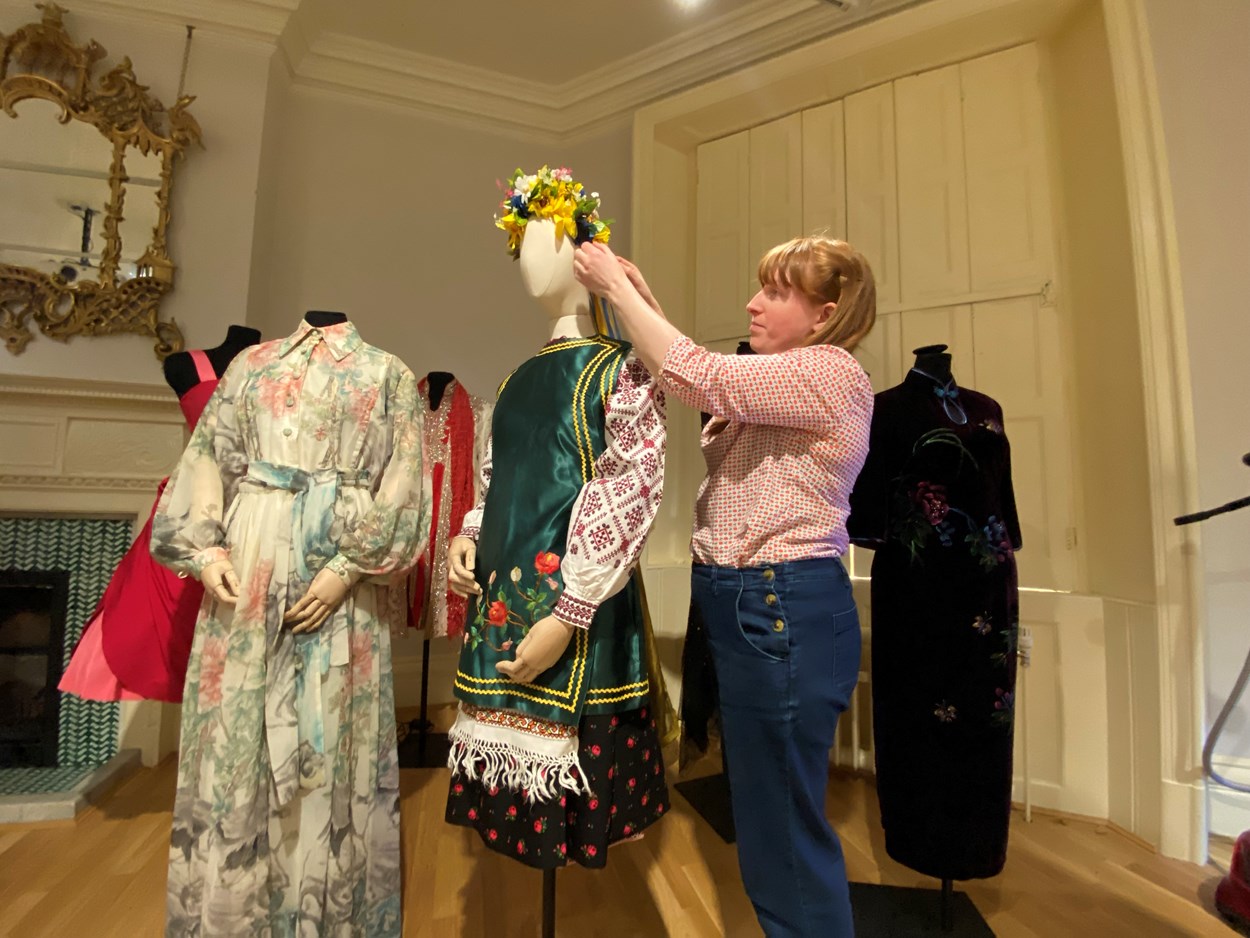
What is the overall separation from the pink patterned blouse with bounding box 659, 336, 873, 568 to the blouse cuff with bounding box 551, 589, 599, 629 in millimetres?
209

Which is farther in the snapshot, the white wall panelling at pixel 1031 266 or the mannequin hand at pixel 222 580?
the white wall panelling at pixel 1031 266

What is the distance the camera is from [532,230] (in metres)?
1.13

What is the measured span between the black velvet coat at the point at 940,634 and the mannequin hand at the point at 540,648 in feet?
2.50

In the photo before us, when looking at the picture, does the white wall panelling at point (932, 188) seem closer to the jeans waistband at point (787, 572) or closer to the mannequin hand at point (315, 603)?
the jeans waistband at point (787, 572)

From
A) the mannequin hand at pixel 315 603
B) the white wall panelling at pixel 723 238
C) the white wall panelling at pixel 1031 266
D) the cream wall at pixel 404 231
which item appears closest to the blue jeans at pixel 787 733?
the mannequin hand at pixel 315 603

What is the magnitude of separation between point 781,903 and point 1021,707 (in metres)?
1.61

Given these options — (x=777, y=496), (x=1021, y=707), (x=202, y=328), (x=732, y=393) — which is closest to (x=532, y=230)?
(x=732, y=393)

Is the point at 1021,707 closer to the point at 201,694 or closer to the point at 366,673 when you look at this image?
the point at 366,673

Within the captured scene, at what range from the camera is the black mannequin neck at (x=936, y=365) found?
1491mm

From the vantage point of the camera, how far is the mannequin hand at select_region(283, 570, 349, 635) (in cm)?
119

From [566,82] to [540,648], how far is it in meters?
3.12

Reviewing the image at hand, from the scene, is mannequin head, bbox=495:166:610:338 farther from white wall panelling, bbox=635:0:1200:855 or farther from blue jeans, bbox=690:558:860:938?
white wall panelling, bbox=635:0:1200:855

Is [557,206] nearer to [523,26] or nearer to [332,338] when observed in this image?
[332,338]

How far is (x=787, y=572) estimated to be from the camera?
910mm
